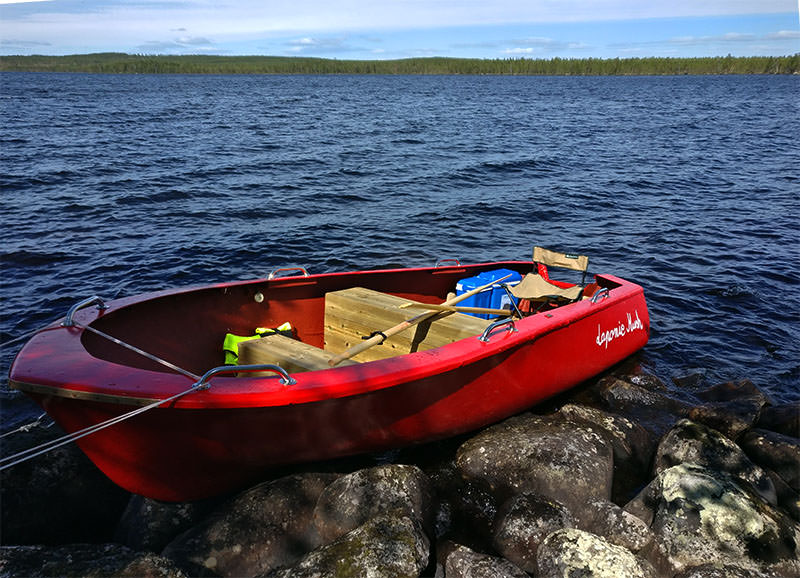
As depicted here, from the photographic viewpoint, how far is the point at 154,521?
15.3 ft

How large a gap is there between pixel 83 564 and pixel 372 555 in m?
1.89

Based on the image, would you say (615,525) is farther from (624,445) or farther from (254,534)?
(254,534)

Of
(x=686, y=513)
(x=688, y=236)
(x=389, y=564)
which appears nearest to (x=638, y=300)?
(x=686, y=513)

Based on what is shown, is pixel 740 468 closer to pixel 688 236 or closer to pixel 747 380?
pixel 747 380

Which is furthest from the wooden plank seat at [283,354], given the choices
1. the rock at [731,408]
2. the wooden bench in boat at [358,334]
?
the rock at [731,408]

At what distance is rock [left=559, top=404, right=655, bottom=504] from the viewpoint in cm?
544

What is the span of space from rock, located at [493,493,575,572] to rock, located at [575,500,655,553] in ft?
0.69

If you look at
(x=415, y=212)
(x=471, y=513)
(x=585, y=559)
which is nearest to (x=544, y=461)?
(x=471, y=513)

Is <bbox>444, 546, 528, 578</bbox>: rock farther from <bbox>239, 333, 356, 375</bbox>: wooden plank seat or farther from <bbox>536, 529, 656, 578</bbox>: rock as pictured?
<bbox>239, 333, 356, 375</bbox>: wooden plank seat

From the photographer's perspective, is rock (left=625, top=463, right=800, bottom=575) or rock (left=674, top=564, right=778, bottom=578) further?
rock (left=625, top=463, right=800, bottom=575)

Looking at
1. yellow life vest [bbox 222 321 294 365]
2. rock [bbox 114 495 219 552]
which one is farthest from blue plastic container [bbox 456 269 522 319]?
rock [bbox 114 495 219 552]

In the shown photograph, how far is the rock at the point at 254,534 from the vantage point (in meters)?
4.18

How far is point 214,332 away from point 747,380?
6.45 m

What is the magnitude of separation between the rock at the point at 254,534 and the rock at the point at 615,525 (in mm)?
2111
